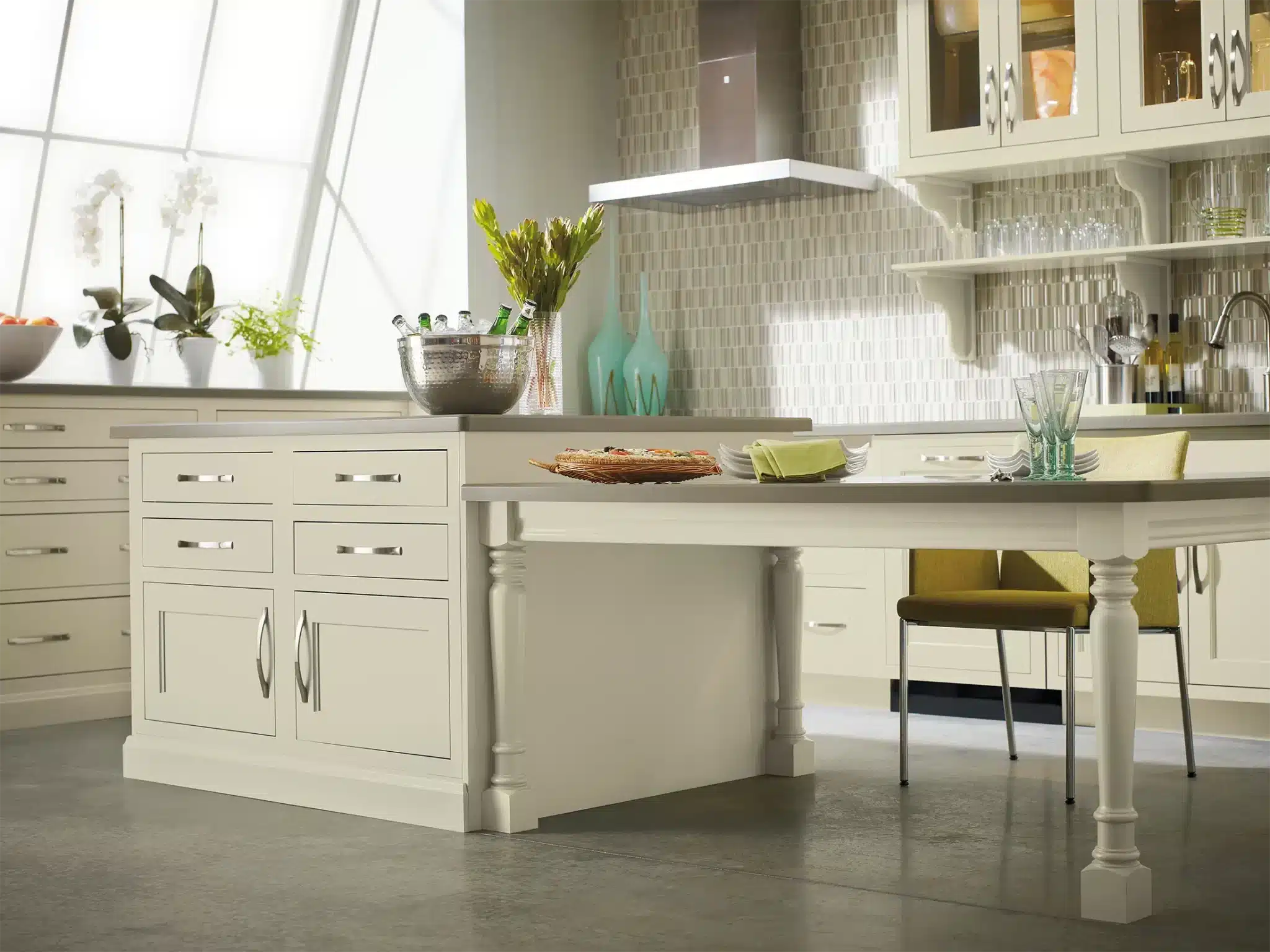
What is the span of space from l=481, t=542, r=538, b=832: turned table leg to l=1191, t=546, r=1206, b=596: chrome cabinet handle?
1944 millimetres

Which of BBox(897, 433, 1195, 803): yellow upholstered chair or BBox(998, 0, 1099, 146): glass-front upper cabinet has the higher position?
BBox(998, 0, 1099, 146): glass-front upper cabinet

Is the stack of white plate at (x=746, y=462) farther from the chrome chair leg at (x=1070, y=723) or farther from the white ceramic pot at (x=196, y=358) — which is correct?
the white ceramic pot at (x=196, y=358)

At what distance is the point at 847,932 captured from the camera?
2516 millimetres

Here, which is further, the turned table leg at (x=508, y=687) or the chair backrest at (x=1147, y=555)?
the chair backrest at (x=1147, y=555)

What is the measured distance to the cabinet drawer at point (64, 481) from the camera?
480cm

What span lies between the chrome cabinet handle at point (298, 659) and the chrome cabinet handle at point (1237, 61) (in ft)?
8.94

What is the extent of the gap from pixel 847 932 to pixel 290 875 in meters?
0.99

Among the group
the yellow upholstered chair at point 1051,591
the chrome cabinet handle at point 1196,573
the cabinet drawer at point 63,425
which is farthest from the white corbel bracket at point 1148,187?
the cabinet drawer at point 63,425

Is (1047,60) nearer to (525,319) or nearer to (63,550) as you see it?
(525,319)

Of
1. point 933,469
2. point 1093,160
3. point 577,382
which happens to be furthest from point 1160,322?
point 577,382

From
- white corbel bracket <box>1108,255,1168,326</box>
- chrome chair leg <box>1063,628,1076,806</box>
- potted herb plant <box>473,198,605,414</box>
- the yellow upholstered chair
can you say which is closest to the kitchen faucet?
white corbel bracket <box>1108,255,1168,326</box>

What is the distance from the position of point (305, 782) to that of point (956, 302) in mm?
2778

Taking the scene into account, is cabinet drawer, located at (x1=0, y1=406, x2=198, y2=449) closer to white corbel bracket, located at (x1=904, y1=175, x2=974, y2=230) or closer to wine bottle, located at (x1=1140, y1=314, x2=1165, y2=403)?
white corbel bracket, located at (x1=904, y1=175, x2=974, y2=230)

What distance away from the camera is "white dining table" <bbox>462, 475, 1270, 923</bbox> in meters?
2.52
